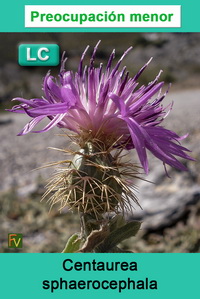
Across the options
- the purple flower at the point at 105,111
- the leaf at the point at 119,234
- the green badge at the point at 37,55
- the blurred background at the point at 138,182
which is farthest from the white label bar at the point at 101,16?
the leaf at the point at 119,234

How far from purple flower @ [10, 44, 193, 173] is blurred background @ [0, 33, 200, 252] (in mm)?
655

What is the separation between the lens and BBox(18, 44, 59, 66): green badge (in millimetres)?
3867

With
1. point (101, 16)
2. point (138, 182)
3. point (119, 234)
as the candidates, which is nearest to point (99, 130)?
point (119, 234)

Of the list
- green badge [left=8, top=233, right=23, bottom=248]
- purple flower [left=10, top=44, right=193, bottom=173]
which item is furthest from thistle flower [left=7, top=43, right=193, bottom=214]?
green badge [left=8, top=233, right=23, bottom=248]

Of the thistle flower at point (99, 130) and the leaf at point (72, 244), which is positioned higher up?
the thistle flower at point (99, 130)

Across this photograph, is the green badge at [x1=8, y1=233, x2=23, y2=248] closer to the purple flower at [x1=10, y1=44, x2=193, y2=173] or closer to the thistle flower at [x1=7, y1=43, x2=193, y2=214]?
the thistle flower at [x1=7, y1=43, x2=193, y2=214]

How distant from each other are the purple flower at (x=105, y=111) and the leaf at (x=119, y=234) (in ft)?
1.51

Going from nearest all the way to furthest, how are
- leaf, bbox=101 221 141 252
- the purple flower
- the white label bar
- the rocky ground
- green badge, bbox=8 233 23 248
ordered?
the purple flower, leaf, bbox=101 221 141 252, the white label bar, green badge, bbox=8 233 23 248, the rocky ground

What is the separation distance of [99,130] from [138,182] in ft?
15.3

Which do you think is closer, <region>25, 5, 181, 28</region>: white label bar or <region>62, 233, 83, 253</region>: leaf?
<region>62, 233, 83, 253</region>: leaf

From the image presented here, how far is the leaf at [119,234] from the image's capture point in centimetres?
261

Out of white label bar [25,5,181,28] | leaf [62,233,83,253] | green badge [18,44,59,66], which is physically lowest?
leaf [62,233,83,253]

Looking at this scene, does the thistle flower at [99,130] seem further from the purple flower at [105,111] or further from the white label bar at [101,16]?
the white label bar at [101,16]

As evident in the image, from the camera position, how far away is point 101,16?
12.2ft
